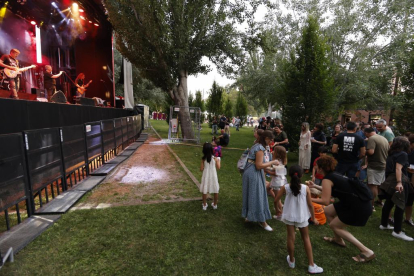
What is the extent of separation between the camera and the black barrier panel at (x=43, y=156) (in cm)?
407

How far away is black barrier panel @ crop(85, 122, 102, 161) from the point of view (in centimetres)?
669

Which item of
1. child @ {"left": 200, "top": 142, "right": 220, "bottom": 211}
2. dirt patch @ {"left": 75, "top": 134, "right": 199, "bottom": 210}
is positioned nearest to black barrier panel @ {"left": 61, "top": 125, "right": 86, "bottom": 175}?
dirt patch @ {"left": 75, "top": 134, "right": 199, "bottom": 210}

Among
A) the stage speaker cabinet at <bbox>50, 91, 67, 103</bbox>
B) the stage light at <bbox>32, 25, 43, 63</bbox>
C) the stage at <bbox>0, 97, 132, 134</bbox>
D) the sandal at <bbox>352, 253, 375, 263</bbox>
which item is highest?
the stage light at <bbox>32, 25, 43, 63</bbox>

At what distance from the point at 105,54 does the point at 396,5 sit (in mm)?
22041

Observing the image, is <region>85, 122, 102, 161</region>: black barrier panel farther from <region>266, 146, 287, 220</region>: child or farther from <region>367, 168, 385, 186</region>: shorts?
<region>367, 168, 385, 186</region>: shorts

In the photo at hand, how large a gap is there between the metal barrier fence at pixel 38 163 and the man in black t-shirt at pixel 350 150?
6401 mm

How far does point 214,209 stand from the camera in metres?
4.67

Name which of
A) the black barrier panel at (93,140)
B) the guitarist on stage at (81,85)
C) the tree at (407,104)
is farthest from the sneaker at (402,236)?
the guitarist on stage at (81,85)

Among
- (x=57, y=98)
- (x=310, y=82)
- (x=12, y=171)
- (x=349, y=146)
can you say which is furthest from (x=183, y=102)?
(x=12, y=171)

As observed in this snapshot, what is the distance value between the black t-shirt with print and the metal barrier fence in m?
6.42

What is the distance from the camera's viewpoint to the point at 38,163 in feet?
14.0

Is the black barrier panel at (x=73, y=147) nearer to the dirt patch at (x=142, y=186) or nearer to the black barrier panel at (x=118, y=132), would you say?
the dirt patch at (x=142, y=186)

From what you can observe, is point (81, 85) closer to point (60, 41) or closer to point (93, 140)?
point (60, 41)

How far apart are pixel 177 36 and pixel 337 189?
1278cm
